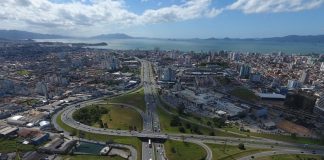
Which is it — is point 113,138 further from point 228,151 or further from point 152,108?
point 228,151

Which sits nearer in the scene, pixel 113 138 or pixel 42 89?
pixel 113 138

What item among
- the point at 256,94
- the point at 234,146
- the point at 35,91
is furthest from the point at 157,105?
the point at 35,91

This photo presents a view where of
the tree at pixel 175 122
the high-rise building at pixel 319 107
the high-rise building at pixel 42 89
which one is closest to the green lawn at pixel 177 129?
the tree at pixel 175 122

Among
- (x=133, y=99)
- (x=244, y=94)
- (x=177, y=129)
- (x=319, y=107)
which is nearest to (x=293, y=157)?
(x=177, y=129)

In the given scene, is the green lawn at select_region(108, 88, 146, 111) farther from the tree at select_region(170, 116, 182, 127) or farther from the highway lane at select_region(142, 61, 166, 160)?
the tree at select_region(170, 116, 182, 127)

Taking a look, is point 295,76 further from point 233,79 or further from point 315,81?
point 233,79

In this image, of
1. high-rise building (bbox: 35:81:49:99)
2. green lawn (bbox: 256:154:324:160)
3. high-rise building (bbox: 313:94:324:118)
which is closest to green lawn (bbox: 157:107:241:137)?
green lawn (bbox: 256:154:324:160)
